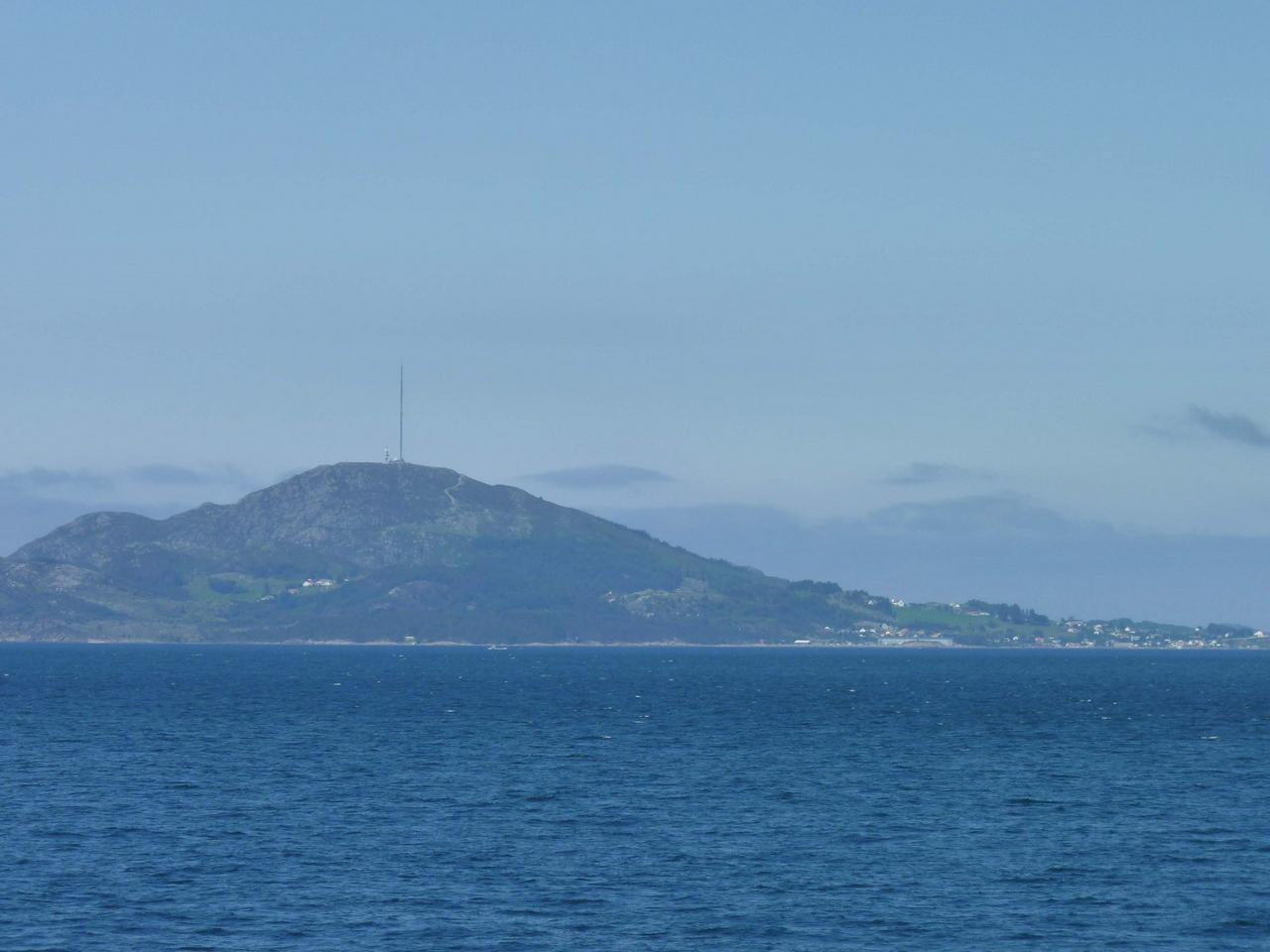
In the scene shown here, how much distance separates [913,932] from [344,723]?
11489 centimetres

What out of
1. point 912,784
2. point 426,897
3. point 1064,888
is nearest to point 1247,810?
point 912,784

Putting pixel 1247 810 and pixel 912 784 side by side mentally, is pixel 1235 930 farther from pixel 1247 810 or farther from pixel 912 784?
pixel 912 784

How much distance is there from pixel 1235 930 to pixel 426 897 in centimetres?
3652

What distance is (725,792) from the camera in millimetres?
117688

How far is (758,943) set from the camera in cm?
7156

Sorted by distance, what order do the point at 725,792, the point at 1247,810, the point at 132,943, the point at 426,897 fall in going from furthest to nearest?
the point at 725,792 → the point at 1247,810 → the point at 426,897 → the point at 132,943

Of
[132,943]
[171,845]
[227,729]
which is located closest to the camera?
[132,943]

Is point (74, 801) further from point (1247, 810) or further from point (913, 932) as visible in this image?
point (1247, 810)

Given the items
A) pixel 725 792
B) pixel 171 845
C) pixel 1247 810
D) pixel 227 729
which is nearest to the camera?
pixel 171 845

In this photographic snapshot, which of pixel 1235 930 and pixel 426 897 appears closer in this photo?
pixel 1235 930

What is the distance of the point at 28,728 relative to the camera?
170m

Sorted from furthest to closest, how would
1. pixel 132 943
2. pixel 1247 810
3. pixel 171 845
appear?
pixel 1247 810 → pixel 171 845 → pixel 132 943

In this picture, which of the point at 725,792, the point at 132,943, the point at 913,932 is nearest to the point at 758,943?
the point at 913,932

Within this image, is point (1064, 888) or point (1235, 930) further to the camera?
point (1064, 888)
